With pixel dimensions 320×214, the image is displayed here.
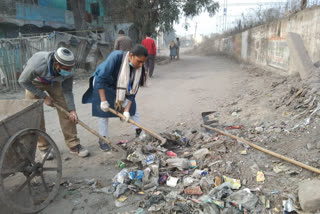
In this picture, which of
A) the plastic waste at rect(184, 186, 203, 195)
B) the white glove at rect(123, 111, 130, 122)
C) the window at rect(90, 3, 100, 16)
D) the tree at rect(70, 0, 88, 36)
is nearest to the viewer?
the plastic waste at rect(184, 186, 203, 195)

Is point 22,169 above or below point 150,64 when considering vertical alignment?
below

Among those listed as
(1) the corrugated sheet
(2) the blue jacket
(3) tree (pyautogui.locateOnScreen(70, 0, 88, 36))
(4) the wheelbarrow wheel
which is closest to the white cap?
(2) the blue jacket

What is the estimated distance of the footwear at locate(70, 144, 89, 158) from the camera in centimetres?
347

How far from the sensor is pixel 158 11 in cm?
1499

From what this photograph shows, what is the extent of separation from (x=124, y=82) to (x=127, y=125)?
6.10 feet

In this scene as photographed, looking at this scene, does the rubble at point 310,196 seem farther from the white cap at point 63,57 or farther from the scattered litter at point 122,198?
the white cap at point 63,57

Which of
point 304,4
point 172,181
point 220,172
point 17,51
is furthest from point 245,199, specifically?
point 17,51

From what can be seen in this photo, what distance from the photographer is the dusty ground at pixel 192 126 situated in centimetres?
245

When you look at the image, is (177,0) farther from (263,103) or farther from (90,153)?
(90,153)

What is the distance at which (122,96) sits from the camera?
3.21m

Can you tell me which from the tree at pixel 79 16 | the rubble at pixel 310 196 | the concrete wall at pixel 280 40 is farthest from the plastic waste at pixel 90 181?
the tree at pixel 79 16

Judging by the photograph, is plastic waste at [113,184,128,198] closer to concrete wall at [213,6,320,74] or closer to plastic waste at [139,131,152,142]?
plastic waste at [139,131,152,142]

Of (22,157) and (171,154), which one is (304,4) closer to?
(171,154)

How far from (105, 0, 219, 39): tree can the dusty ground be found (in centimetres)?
752
